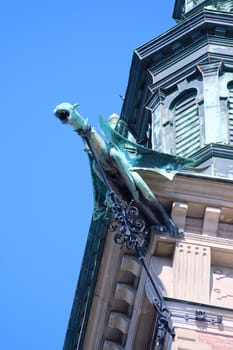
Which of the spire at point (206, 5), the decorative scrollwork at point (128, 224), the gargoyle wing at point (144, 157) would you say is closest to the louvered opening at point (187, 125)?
the gargoyle wing at point (144, 157)

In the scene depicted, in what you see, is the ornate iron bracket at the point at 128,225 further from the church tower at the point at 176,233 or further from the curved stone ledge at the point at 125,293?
the curved stone ledge at the point at 125,293

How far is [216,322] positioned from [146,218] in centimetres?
217

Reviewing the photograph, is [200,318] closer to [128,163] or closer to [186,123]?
[128,163]

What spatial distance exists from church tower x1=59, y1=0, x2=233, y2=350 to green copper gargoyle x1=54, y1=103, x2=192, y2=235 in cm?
3

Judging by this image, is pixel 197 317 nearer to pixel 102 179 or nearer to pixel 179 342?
pixel 179 342

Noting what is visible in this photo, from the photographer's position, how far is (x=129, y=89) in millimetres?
24547

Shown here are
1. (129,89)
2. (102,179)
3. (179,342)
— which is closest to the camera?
(179,342)

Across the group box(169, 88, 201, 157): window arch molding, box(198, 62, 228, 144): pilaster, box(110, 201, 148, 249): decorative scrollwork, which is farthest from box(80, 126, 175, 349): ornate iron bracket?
box(198, 62, 228, 144): pilaster

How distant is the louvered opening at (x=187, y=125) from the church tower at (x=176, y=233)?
0.08 ft

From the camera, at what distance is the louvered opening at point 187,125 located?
20559 millimetres

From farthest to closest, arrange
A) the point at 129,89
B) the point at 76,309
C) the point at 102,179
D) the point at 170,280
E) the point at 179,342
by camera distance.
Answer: the point at 129,89 < the point at 76,309 < the point at 102,179 < the point at 170,280 < the point at 179,342

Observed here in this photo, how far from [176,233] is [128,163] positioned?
1.31 meters

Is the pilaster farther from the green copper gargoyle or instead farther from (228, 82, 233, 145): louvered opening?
the green copper gargoyle

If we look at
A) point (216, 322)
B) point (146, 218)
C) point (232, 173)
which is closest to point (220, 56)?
point (232, 173)
